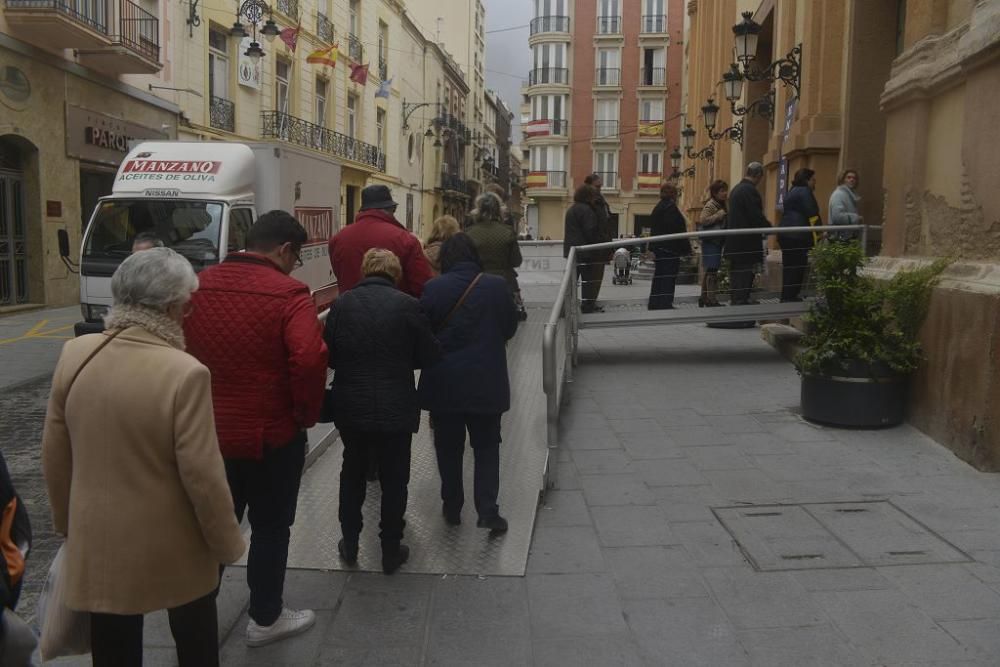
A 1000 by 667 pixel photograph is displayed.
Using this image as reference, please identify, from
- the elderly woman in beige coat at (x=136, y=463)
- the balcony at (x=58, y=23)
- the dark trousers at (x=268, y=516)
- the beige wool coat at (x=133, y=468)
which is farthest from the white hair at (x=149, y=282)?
the balcony at (x=58, y=23)

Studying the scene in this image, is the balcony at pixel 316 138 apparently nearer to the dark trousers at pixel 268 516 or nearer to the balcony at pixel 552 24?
the balcony at pixel 552 24

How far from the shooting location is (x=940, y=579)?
4.22 metres

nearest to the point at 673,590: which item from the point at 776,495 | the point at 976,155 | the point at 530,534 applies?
the point at 530,534

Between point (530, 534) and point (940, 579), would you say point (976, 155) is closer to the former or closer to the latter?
point (940, 579)

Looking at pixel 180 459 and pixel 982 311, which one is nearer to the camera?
pixel 180 459

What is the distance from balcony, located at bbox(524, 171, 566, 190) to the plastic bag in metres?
57.1

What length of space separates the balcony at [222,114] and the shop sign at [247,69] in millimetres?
872

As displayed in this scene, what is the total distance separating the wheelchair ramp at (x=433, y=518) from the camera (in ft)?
15.3

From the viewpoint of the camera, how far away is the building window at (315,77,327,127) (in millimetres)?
32350

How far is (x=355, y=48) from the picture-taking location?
35.3 meters

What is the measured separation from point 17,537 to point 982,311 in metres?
5.44

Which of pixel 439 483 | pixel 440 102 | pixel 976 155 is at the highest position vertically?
pixel 440 102

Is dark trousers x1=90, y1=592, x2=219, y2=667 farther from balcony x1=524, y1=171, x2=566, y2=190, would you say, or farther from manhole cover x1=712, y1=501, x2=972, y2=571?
balcony x1=524, y1=171, x2=566, y2=190

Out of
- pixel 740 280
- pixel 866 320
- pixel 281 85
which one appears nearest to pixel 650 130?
pixel 281 85
